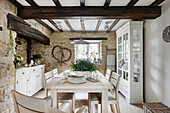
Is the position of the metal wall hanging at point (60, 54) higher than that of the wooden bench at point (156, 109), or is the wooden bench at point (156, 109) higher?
the metal wall hanging at point (60, 54)

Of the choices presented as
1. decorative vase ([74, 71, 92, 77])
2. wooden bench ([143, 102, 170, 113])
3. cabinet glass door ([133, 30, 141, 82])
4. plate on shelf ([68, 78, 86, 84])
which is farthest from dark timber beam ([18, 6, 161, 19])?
wooden bench ([143, 102, 170, 113])

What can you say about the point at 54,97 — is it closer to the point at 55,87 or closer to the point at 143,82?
the point at 55,87

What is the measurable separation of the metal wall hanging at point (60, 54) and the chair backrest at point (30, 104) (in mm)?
3672

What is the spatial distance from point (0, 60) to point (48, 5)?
149 centimetres

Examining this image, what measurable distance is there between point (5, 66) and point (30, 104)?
5.07 feet

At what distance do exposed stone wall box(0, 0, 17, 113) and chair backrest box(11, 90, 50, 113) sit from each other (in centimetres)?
127

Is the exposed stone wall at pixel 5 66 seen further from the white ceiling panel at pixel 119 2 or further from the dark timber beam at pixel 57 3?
the white ceiling panel at pixel 119 2

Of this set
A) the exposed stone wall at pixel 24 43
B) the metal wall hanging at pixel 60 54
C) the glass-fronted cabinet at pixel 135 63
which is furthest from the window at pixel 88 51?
the glass-fronted cabinet at pixel 135 63

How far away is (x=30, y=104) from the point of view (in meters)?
0.82

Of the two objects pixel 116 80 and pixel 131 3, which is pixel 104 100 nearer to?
pixel 116 80

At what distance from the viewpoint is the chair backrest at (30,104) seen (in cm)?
77

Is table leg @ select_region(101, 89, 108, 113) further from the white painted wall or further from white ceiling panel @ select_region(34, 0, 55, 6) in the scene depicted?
white ceiling panel @ select_region(34, 0, 55, 6)

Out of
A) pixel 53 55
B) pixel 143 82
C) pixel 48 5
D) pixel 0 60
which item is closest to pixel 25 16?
pixel 48 5

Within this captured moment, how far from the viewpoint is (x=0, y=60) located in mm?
1799
